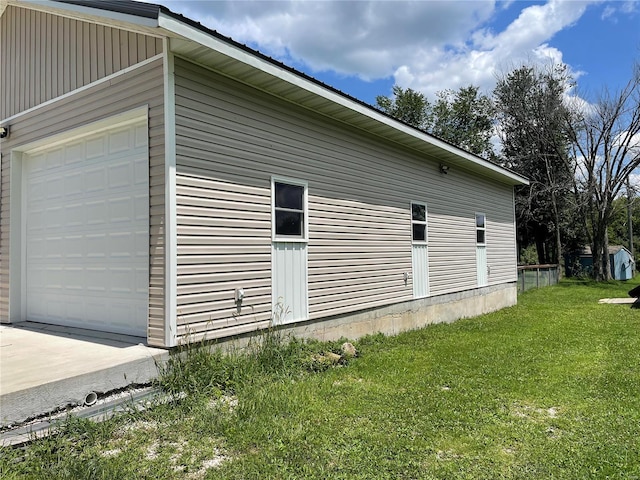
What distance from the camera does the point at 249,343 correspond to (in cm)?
493

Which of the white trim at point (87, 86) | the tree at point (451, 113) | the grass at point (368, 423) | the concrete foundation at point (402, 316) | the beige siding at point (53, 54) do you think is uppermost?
Result: the tree at point (451, 113)

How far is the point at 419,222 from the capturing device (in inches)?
345

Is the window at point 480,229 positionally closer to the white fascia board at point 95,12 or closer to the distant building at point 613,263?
the white fascia board at point 95,12

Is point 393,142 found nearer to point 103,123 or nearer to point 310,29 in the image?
point 310,29

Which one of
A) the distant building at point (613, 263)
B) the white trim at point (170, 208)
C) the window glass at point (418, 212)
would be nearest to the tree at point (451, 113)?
the distant building at point (613, 263)

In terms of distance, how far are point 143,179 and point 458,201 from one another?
7.61 metres

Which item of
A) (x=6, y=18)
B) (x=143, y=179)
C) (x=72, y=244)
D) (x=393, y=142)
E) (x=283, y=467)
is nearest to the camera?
(x=283, y=467)

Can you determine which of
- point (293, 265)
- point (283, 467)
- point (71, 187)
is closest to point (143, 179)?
point (71, 187)

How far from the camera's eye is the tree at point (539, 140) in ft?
70.3

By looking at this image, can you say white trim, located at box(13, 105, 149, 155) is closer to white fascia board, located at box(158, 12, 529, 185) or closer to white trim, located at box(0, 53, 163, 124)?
white trim, located at box(0, 53, 163, 124)

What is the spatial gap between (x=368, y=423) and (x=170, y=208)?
8.95 ft

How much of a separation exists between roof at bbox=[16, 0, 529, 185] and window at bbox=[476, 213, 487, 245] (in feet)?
15.0

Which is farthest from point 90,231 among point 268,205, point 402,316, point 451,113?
point 451,113

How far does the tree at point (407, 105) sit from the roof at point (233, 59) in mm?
23325
